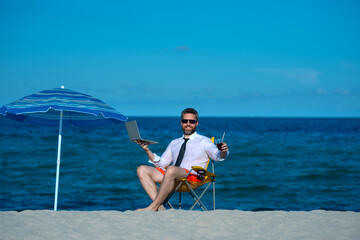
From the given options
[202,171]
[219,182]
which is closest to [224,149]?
[202,171]

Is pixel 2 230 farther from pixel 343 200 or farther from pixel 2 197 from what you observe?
→ pixel 343 200

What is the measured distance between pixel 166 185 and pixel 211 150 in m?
0.65

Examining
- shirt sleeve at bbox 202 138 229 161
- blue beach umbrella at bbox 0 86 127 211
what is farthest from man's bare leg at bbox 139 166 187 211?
blue beach umbrella at bbox 0 86 127 211

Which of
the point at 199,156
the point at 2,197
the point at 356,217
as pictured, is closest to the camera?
the point at 356,217

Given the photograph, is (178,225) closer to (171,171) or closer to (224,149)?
(171,171)

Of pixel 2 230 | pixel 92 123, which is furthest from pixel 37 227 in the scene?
pixel 92 123

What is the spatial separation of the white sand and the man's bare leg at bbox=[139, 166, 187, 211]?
0.15 metres

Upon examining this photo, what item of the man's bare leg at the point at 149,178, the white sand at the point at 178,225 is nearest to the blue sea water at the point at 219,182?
the man's bare leg at the point at 149,178

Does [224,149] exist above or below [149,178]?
above

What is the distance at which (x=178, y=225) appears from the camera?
4.11 meters

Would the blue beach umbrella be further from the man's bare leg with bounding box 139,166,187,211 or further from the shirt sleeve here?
the shirt sleeve

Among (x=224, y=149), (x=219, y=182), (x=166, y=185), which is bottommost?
(x=219, y=182)

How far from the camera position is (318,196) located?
9.48m

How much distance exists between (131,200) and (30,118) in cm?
359
